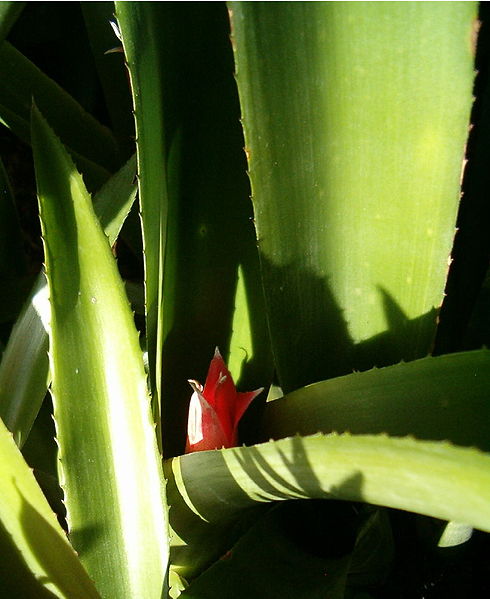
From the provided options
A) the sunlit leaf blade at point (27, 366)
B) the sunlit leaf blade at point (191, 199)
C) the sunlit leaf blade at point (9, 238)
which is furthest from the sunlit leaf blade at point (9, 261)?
the sunlit leaf blade at point (191, 199)

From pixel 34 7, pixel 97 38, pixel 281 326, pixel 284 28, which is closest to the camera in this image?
pixel 284 28

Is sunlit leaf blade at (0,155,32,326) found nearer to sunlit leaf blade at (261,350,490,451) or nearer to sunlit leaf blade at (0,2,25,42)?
sunlit leaf blade at (0,2,25,42)

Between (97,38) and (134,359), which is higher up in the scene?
(97,38)

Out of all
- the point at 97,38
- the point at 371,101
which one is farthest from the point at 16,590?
the point at 97,38

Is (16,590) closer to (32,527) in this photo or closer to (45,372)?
(32,527)

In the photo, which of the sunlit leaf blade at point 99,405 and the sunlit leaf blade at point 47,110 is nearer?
the sunlit leaf blade at point 99,405

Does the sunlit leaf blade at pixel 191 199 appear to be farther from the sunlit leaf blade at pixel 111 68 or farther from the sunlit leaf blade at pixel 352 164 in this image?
the sunlit leaf blade at pixel 111 68

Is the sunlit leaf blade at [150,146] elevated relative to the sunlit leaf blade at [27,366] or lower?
elevated
